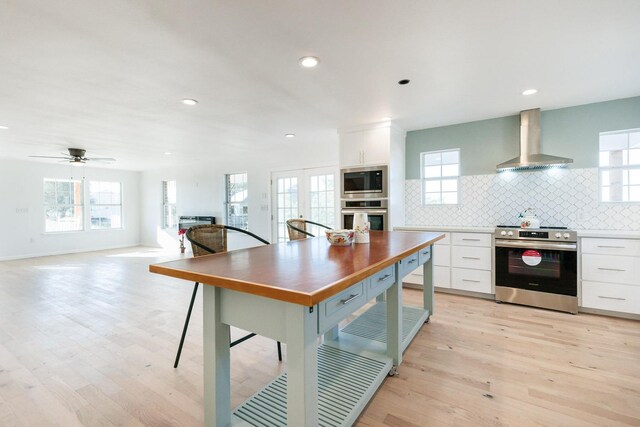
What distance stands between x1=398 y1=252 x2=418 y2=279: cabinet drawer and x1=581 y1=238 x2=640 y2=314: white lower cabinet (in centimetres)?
220

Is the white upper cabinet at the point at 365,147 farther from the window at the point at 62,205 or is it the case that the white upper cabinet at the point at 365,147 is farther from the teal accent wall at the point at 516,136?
the window at the point at 62,205

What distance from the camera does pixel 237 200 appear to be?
7008 millimetres

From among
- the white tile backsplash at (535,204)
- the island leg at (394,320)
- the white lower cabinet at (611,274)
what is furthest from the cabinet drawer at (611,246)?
the island leg at (394,320)

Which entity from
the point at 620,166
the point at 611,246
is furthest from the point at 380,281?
the point at 620,166

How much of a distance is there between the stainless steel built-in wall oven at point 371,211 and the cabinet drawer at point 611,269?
217 centimetres

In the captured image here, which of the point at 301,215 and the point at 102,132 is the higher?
the point at 102,132

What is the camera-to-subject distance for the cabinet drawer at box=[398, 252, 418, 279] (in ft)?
6.61

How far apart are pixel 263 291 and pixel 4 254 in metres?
9.01

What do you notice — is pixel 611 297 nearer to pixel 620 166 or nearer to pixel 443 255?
pixel 620 166

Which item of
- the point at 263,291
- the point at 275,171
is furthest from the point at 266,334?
the point at 275,171

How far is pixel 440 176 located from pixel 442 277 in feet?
4.88

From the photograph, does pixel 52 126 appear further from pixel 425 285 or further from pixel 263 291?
pixel 425 285

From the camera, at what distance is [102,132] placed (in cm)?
434

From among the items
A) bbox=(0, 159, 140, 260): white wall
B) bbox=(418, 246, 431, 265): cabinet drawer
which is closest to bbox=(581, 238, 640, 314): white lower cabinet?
bbox=(418, 246, 431, 265): cabinet drawer
